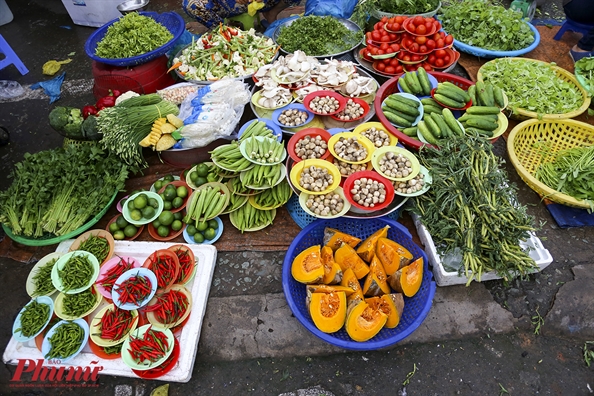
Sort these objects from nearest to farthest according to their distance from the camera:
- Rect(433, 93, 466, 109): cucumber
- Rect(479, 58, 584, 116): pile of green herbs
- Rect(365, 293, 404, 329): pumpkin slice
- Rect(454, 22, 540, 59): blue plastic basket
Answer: Rect(365, 293, 404, 329): pumpkin slice < Rect(433, 93, 466, 109): cucumber < Rect(479, 58, 584, 116): pile of green herbs < Rect(454, 22, 540, 59): blue plastic basket

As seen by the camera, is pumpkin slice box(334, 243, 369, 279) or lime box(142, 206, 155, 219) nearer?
pumpkin slice box(334, 243, 369, 279)

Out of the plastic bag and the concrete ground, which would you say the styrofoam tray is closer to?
the concrete ground

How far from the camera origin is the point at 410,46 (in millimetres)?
4258

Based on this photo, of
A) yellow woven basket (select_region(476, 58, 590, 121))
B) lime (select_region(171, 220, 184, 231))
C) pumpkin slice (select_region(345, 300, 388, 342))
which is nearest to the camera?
pumpkin slice (select_region(345, 300, 388, 342))

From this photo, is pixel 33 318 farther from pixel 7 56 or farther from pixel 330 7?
pixel 330 7

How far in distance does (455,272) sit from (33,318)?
3.46 metres

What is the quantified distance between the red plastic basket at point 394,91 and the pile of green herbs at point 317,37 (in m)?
0.99

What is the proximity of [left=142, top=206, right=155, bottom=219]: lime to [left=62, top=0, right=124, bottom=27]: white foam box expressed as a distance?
5.05 metres

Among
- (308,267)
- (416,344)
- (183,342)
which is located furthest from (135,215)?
(416,344)

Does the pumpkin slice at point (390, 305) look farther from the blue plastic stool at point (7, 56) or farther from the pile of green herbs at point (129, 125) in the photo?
the blue plastic stool at point (7, 56)

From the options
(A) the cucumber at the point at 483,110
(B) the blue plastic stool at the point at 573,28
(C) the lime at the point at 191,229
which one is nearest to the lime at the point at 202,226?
(C) the lime at the point at 191,229

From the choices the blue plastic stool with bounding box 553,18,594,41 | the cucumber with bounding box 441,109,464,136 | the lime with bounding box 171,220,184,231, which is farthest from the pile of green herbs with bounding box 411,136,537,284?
the blue plastic stool with bounding box 553,18,594,41

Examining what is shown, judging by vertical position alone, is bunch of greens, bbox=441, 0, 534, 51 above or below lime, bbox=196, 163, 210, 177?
above

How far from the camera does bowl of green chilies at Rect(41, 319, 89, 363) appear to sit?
8.46 ft
